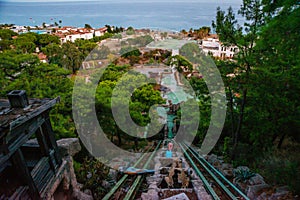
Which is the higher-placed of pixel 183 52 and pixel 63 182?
pixel 183 52

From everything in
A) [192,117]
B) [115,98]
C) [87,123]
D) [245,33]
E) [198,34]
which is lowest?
[192,117]

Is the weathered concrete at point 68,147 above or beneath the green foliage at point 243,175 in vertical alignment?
above

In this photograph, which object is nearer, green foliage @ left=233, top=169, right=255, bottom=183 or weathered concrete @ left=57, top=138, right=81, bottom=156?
green foliage @ left=233, top=169, right=255, bottom=183

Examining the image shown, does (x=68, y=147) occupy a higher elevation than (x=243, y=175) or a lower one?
higher

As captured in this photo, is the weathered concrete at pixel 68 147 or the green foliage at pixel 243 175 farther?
the weathered concrete at pixel 68 147

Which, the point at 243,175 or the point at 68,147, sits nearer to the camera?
the point at 243,175

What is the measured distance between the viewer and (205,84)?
8.69 m

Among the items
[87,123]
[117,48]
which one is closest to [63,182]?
[87,123]

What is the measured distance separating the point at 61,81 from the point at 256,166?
9225mm

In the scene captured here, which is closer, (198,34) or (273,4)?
(273,4)

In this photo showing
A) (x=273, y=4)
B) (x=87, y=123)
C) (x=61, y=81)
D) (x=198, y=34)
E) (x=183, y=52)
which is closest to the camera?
(x=273, y=4)

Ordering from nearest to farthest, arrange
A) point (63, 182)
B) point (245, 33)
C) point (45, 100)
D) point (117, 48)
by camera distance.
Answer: point (45, 100)
point (63, 182)
point (245, 33)
point (117, 48)

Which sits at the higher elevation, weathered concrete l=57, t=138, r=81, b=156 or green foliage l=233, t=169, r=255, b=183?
weathered concrete l=57, t=138, r=81, b=156

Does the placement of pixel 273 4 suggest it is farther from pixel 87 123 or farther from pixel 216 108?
pixel 87 123
